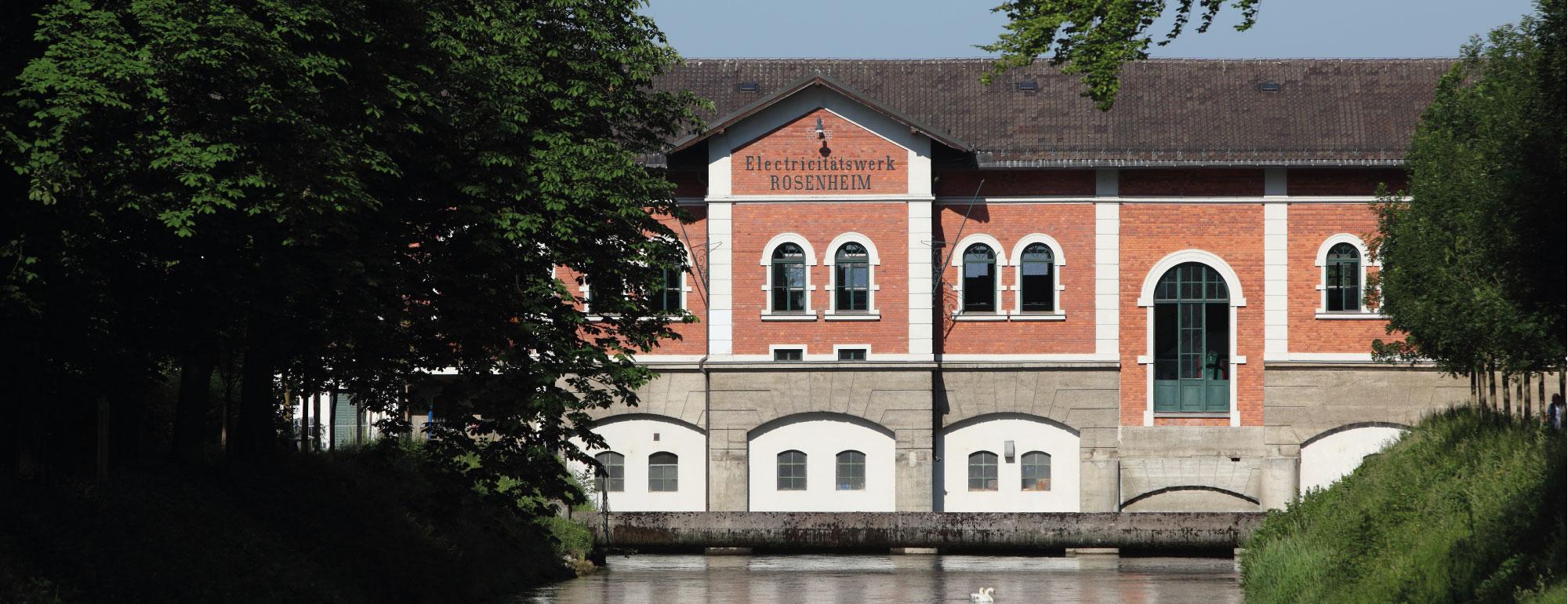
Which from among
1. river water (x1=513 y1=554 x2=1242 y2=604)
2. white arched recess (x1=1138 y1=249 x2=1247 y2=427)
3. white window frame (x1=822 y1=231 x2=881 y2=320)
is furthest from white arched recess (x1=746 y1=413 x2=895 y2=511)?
white arched recess (x1=1138 y1=249 x2=1247 y2=427)

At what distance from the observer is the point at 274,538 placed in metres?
19.5

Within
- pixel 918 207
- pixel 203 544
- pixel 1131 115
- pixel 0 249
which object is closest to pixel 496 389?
pixel 203 544

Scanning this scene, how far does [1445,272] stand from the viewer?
25.9m

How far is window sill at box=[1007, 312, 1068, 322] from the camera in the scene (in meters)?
38.8

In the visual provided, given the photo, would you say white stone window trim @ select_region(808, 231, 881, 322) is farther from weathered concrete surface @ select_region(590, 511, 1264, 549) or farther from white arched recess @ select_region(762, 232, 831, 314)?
weathered concrete surface @ select_region(590, 511, 1264, 549)

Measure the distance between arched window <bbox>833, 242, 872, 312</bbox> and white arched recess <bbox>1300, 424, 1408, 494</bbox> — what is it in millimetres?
9855

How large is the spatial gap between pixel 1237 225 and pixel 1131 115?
3.30 metres

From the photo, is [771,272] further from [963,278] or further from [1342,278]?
[1342,278]

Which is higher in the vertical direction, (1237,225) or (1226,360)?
(1237,225)

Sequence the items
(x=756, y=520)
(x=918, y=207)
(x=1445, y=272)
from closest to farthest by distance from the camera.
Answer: (x=1445, y=272) < (x=756, y=520) < (x=918, y=207)

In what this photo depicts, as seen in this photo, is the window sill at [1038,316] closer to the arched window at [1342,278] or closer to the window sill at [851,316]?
the window sill at [851,316]

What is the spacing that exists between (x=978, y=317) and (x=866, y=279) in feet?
8.38

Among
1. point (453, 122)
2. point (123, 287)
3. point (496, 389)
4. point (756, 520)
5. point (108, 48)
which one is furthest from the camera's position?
point (756, 520)

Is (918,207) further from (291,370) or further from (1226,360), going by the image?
(291,370)
